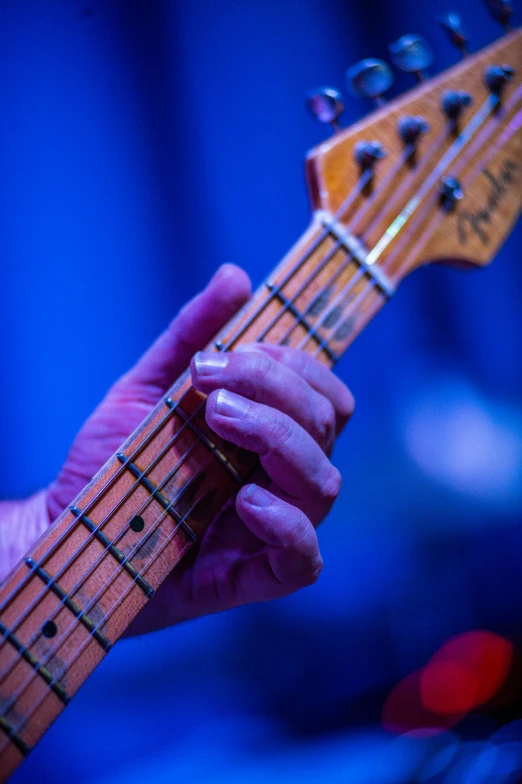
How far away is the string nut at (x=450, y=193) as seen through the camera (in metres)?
0.73

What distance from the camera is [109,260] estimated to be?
3.82 ft

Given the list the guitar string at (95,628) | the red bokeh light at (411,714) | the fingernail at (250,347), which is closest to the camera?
the guitar string at (95,628)

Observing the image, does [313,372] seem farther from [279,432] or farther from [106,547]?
[106,547]

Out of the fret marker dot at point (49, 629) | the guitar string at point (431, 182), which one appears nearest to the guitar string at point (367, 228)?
the guitar string at point (431, 182)

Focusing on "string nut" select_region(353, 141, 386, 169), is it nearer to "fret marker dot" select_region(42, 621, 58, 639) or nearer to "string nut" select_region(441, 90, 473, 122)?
"string nut" select_region(441, 90, 473, 122)

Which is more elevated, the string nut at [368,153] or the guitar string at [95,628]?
the string nut at [368,153]

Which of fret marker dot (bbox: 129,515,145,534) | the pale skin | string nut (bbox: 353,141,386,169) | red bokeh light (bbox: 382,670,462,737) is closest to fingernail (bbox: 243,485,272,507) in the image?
the pale skin

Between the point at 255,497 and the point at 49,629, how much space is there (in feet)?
0.72

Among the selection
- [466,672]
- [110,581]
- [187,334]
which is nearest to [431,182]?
[187,334]

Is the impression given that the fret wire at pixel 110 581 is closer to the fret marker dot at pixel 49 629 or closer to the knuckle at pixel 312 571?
the fret marker dot at pixel 49 629

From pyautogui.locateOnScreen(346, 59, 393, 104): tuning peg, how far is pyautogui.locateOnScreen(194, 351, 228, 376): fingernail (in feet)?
1.29

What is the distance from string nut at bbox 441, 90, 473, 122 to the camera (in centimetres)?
73

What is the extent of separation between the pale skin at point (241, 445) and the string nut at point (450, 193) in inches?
11.1

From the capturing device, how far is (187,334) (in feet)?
2.47
